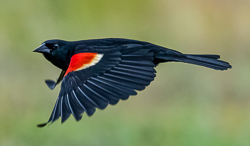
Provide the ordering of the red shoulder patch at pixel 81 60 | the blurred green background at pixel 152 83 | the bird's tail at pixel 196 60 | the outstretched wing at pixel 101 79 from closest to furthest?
the outstretched wing at pixel 101 79 < the red shoulder patch at pixel 81 60 < the bird's tail at pixel 196 60 < the blurred green background at pixel 152 83

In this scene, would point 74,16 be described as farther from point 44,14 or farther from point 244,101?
point 244,101

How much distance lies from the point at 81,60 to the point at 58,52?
37 cm

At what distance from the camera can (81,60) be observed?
159 inches

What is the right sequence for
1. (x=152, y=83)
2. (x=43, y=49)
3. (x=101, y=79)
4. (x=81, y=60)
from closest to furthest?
(x=101, y=79) → (x=81, y=60) → (x=43, y=49) → (x=152, y=83)

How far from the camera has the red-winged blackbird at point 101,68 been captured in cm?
361

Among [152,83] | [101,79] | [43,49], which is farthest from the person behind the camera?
[152,83]

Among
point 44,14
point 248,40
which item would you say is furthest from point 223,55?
point 44,14

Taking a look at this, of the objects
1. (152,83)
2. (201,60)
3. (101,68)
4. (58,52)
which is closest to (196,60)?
(201,60)

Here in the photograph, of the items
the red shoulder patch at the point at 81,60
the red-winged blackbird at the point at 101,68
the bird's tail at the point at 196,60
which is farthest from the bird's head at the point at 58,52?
the bird's tail at the point at 196,60

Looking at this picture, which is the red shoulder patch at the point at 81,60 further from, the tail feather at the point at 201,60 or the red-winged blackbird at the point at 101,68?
the tail feather at the point at 201,60

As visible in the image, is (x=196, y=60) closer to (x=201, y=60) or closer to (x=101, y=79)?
(x=201, y=60)

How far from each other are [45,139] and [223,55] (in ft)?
7.33

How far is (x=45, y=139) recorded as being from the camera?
519cm

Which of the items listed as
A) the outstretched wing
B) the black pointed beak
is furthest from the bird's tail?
the black pointed beak
